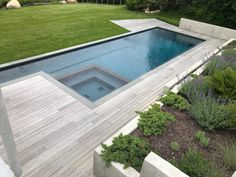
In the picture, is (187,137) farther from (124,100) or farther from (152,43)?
(152,43)

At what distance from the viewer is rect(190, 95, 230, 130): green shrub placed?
128 inches

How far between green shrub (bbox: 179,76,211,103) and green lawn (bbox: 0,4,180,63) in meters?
4.84

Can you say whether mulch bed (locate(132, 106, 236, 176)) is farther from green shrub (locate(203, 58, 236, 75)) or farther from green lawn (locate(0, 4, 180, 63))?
green lawn (locate(0, 4, 180, 63))

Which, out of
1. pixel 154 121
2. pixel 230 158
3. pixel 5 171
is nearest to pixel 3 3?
pixel 5 171

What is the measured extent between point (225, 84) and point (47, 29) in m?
7.35

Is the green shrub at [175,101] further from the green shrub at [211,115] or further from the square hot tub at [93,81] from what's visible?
→ the square hot tub at [93,81]

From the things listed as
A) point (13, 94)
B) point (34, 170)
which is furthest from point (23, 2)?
point (34, 170)

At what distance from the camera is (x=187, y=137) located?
10.2ft

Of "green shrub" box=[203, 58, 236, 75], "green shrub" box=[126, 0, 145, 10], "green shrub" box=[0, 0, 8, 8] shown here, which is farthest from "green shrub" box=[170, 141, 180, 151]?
"green shrub" box=[0, 0, 8, 8]

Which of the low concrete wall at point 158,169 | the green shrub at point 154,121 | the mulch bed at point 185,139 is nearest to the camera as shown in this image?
the low concrete wall at point 158,169

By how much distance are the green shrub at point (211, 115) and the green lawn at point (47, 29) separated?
5336 millimetres

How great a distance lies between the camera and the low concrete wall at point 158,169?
2.26 meters

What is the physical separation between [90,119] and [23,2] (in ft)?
41.3

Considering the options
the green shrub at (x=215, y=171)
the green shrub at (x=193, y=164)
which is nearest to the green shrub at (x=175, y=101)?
the green shrub at (x=193, y=164)
